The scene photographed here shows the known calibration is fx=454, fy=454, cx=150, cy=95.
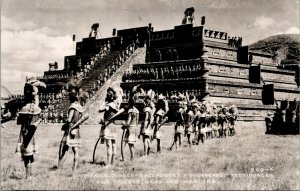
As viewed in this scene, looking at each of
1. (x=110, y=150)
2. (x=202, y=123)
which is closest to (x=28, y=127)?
(x=110, y=150)

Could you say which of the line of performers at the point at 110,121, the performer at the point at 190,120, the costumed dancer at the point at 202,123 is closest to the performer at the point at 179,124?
the line of performers at the point at 110,121

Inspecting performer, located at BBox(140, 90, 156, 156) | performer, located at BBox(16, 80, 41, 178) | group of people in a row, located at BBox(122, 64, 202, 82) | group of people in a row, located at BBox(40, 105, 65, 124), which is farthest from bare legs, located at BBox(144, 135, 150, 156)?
group of people in a row, located at BBox(40, 105, 65, 124)

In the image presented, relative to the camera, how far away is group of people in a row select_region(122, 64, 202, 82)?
A: 3161cm

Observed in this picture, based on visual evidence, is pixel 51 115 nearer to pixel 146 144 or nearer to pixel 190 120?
pixel 190 120

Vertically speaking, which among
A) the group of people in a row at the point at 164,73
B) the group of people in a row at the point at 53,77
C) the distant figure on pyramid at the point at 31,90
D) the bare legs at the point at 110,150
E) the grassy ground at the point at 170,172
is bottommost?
the grassy ground at the point at 170,172

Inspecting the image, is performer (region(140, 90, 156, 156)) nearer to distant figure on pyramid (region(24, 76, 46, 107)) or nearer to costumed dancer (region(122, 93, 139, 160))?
costumed dancer (region(122, 93, 139, 160))

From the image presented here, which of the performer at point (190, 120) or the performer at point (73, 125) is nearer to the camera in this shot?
the performer at point (73, 125)

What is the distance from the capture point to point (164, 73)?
33.9m

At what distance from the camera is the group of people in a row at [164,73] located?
1244 inches

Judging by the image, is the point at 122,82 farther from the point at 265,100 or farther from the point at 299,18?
the point at 299,18

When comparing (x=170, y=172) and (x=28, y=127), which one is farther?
(x=170, y=172)

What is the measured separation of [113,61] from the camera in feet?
132

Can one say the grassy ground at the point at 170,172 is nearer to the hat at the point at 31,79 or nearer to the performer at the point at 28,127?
the performer at the point at 28,127

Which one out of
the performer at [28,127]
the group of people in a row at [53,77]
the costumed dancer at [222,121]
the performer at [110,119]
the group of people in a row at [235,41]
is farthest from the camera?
the group of people in a row at [235,41]
